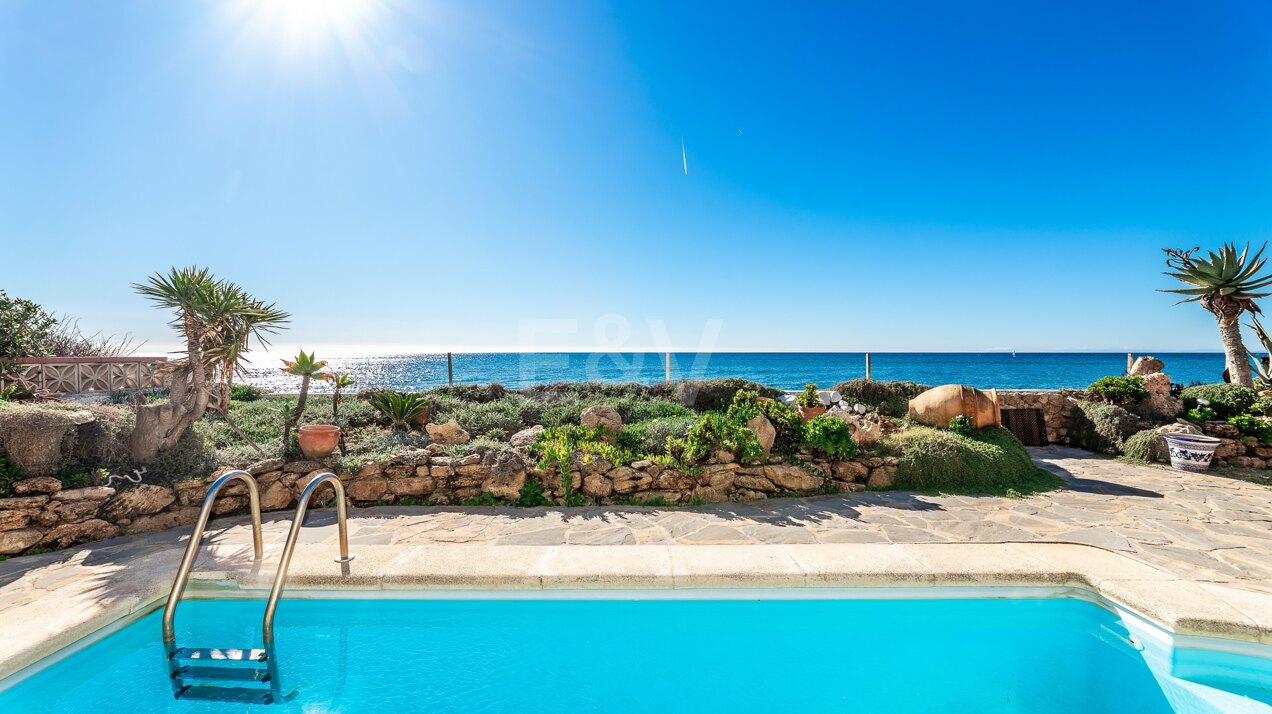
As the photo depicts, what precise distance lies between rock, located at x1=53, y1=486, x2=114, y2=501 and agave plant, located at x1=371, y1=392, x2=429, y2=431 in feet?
9.97

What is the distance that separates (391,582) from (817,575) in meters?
3.09

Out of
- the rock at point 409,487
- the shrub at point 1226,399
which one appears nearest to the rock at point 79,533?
the rock at point 409,487

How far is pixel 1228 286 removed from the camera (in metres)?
9.09

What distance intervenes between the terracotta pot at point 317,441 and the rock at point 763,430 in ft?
16.7

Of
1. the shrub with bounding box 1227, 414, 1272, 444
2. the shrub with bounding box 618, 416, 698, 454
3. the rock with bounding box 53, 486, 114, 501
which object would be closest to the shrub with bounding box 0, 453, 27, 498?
the rock with bounding box 53, 486, 114, 501

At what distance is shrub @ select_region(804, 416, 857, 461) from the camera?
5.94 metres

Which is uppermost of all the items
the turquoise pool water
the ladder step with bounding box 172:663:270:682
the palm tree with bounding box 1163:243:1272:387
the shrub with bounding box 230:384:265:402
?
the palm tree with bounding box 1163:243:1272:387

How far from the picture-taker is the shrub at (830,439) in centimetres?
594

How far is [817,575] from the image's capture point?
3.42m

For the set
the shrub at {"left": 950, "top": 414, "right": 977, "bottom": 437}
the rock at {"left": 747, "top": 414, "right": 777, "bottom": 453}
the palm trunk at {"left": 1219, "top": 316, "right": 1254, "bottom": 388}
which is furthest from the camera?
the palm trunk at {"left": 1219, "top": 316, "right": 1254, "bottom": 388}

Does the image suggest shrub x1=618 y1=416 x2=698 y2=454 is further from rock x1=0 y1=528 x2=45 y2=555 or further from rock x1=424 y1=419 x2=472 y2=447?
rock x1=0 y1=528 x2=45 y2=555

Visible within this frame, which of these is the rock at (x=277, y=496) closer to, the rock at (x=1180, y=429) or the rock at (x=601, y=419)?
the rock at (x=601, y=419)

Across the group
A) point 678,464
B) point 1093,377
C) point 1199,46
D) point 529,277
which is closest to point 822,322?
point 529,277

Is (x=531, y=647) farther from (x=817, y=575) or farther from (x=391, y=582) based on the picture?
(x=817, y=575)
